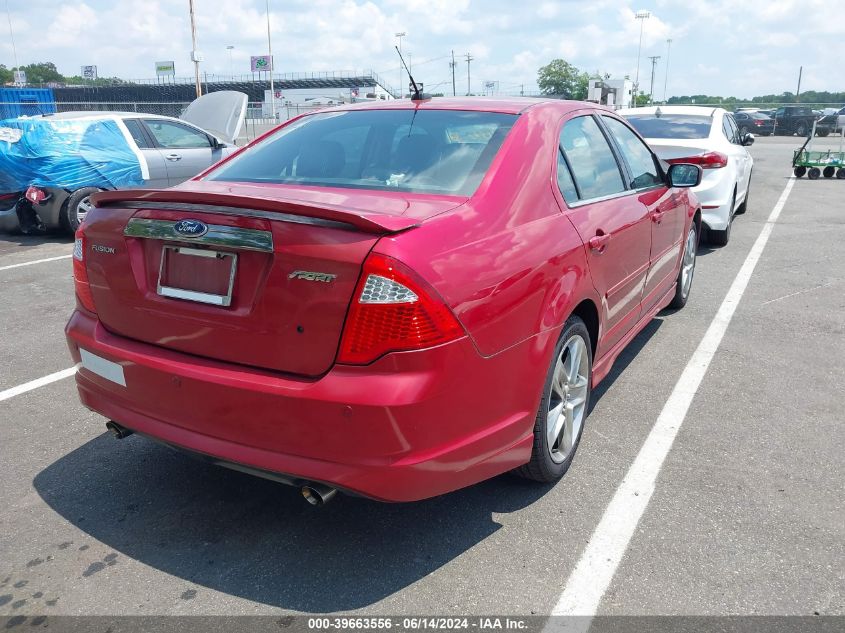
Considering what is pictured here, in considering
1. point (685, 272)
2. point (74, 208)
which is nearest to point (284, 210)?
point (685, 272)

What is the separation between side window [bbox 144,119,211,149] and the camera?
35.0ft

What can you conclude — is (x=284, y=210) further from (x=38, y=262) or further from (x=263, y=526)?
(x=38, y=262)

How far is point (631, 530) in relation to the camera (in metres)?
3.01

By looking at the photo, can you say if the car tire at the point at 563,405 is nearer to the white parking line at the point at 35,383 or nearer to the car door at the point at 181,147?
the white parking line at the point at 35,383

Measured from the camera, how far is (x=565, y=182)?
342cm

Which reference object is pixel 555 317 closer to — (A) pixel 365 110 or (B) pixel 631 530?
(B) pixel 631 530

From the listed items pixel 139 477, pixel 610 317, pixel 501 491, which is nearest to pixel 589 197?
pixel 610 317

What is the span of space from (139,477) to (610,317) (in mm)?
2429

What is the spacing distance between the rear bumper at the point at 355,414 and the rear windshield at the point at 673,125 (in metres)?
7.14

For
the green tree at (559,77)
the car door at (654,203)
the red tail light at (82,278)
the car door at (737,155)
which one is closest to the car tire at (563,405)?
the car door at (654,203)

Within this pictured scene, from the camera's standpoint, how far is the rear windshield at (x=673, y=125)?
9062 mm

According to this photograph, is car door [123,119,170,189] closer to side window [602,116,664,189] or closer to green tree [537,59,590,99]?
Answer: side window [602,116,664,189]

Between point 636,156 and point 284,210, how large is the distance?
2915mm

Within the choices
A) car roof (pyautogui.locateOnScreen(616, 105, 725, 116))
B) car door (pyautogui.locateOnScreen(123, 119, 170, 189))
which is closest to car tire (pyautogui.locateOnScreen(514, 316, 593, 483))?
car roof (pyautogui.locateOnScreen(616, 105, 725, 116))
